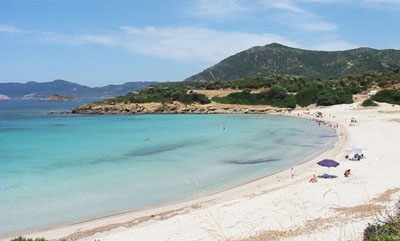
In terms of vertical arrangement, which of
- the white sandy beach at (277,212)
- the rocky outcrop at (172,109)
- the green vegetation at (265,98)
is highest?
the green vegetation at (265,98)

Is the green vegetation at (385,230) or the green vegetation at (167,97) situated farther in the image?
the green vegetation at (167,97)

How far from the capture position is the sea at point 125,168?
16.4 meters

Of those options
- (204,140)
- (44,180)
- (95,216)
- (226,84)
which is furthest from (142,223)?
(226,84)

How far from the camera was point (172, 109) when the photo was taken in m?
88.6

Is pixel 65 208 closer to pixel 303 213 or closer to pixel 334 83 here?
pixel 303 213

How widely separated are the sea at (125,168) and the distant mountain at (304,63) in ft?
436

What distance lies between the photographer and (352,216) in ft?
40.3

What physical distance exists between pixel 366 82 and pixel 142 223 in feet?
270

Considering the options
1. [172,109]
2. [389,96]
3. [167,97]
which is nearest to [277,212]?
[389,96]

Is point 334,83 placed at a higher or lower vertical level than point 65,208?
higher

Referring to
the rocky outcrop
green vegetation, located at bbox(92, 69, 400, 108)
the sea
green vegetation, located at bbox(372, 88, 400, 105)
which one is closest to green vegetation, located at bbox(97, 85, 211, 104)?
green vegetation, located at bbox(92, 69, 400, 108)

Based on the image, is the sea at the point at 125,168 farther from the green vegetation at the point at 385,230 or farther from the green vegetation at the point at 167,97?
the green vegetation at the point at 167,97

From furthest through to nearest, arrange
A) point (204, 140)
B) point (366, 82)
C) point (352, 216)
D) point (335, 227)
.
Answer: point (366, 82) < point (204, 140) < point (352, 216) < point (335, 227)

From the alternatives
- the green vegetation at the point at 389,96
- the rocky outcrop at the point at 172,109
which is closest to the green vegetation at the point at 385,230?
the green vegetation at the point at 389,96
